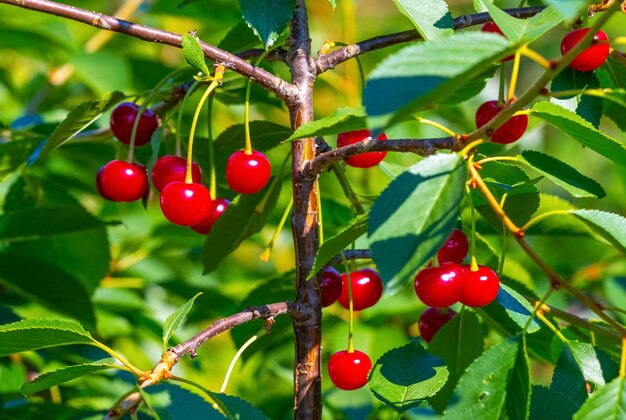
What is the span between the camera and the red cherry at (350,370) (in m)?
1.05

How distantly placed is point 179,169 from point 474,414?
561 millimetres

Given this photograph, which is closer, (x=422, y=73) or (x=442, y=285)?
(x=422, y=73)

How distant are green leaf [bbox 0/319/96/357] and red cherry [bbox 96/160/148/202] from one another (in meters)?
0.33

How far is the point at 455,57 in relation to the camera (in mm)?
662

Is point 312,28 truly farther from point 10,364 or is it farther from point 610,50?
point 610,50

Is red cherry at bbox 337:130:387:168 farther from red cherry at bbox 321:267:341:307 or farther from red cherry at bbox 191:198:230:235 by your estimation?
red cherry at bbox 191:198:230:235

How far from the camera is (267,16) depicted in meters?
1.02

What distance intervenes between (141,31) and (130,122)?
0.28 m

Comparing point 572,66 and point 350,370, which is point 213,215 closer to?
point 350,370

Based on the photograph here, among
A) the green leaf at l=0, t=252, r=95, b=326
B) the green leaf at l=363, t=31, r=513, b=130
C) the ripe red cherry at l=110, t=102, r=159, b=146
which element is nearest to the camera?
the green leaf at l=363, t=31, r=513, b=130

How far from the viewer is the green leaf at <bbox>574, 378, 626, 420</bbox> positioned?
0.77 m

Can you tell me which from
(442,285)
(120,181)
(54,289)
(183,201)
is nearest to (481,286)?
(442,285)

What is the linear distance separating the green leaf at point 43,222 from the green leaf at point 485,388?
91 centimetres

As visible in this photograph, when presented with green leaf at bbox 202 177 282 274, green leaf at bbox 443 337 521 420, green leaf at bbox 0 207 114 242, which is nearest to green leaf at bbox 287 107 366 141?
Answer: green leaf at bbox 443 337 521 420
